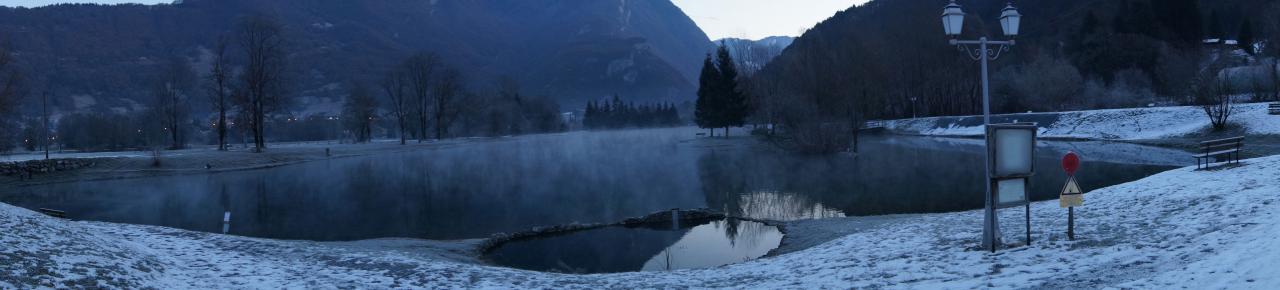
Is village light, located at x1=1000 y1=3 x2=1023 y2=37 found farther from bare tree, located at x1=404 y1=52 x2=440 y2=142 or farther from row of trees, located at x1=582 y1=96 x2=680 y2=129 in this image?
row of trees, located at x1=582 y1=96 x2=680 y2=129

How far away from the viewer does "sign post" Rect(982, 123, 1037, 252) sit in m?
9.76

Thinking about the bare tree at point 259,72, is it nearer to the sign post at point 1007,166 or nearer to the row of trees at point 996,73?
the row of trees at point 996,73

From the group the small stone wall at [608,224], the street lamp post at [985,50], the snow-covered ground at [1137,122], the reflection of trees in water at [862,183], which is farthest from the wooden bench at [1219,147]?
the snow-covered ground at [1137,122]

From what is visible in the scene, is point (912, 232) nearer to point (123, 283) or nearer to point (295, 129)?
point (123, 283)

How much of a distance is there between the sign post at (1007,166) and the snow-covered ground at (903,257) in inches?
20.3

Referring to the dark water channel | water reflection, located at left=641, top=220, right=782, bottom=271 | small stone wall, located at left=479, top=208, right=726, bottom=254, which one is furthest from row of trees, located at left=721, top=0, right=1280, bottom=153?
water reflection, located at left=641, top=220, right=782, bottom=271

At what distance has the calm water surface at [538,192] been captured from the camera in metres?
21.4

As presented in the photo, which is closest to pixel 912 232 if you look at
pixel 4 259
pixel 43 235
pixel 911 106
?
pixel 4 259

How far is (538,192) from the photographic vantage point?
2897 cm

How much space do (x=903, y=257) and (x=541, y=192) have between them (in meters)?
20.4

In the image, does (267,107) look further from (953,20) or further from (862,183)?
(953,20)

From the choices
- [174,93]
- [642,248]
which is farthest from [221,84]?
[642,248]

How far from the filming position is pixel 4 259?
28.0 ft

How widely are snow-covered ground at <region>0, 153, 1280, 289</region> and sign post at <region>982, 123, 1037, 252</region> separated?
52 centimetres
